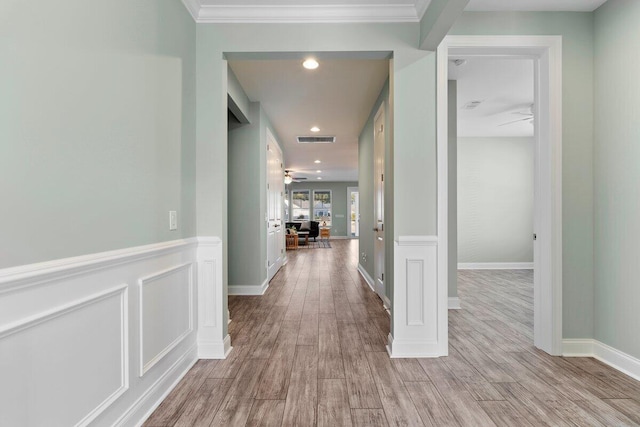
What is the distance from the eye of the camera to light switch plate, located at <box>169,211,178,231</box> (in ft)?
6.71

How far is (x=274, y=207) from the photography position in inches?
224

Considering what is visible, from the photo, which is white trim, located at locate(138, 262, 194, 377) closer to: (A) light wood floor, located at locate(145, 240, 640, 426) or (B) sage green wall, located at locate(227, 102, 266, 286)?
(A) light wood floor, located at locate(145, 240, 640, 426)

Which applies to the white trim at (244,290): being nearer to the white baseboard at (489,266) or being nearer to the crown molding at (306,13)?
the crown molding at (306,13)

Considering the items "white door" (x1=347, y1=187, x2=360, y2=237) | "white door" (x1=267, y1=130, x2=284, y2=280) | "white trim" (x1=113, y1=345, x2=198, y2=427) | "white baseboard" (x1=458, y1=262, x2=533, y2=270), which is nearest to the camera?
"white trim" (x1=113, y1=345, x2=198, y2=427)

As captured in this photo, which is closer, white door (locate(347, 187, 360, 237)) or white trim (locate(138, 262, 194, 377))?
white trim (locate(138, 262, 194, 377))

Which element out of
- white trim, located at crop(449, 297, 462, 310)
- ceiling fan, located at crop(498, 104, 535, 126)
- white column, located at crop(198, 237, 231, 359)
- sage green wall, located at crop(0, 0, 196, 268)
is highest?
ceiling fan, located at crop(498, 104, 535, 126)

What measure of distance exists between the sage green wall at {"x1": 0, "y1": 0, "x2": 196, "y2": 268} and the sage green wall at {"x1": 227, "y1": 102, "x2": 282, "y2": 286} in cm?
229

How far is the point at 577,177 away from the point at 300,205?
42.6 ft

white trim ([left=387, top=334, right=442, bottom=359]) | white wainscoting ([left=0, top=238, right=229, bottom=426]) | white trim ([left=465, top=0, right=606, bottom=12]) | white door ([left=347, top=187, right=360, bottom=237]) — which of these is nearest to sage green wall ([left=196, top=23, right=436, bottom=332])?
white trim ([left=465, top=0, right=606, bottom=12])

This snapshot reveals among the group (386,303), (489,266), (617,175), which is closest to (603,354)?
(617,175)

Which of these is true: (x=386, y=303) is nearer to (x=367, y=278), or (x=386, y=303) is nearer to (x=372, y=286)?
(x=372, y=286)

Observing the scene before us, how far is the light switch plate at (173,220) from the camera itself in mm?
2045

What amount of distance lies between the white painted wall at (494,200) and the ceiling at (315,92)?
→ 7.67 ft

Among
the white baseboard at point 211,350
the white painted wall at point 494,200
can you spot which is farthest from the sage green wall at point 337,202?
the white baseboard at point 211,350
